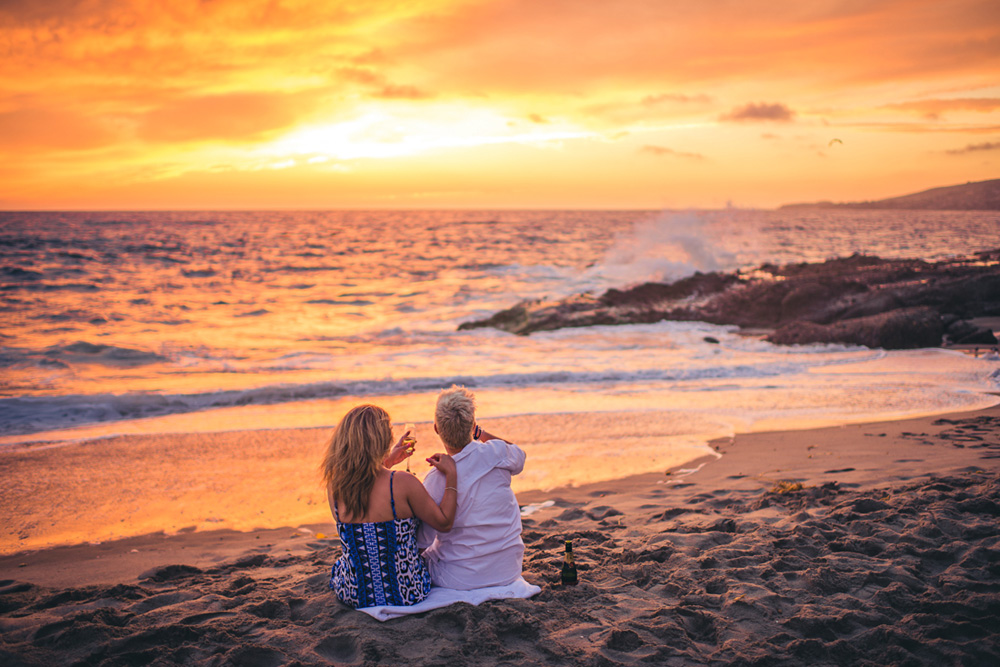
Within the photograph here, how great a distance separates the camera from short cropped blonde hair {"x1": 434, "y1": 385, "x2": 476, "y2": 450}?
3.45m

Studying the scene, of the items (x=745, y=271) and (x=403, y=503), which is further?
(x=745, y=271)

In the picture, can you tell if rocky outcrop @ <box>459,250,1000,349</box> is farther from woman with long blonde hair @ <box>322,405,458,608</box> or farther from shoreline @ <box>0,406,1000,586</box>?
woman with long blonde hair @ <box>322,405,458,608</box>

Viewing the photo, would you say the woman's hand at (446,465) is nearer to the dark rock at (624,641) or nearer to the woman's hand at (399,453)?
the woman's hand at (399,453)

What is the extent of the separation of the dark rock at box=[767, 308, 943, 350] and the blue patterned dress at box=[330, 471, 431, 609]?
12.4 meters

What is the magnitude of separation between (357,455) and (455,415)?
23.5 inches

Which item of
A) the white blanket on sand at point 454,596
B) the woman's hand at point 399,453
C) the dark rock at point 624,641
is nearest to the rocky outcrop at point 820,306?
the white blanket on sand at point 454,596

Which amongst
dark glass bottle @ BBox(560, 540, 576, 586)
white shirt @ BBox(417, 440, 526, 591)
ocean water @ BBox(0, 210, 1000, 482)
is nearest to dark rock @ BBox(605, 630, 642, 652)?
dark glass bottle @ BBox(560, 540, 576, 586)

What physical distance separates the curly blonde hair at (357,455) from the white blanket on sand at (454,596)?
574 mm

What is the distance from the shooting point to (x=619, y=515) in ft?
17.1

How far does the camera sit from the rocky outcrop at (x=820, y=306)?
12898 millimetres

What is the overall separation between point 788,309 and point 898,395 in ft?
30.2

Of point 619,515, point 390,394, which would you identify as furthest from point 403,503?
point 390,394

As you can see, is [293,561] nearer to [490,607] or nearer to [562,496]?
[490,607]

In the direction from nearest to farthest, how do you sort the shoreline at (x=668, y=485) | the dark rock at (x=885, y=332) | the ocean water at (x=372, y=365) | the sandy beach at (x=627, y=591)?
the sandy beach at (x=627, y=591) < the shoreline at (x=668, y=485) < the ocean water at (x=372, y=365) < the dark rock at (x=885, y=332)
